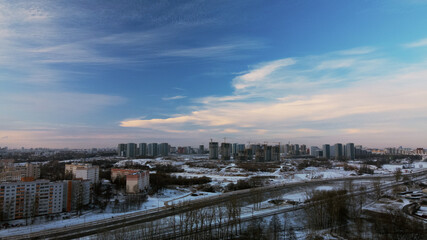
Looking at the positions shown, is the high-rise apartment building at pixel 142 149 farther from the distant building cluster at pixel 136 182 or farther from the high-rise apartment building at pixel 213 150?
the distant building cluster at pixel 136 182

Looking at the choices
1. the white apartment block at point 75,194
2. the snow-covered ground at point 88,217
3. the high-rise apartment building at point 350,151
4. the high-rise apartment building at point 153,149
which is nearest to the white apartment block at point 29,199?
the white apartment block at point 75,194

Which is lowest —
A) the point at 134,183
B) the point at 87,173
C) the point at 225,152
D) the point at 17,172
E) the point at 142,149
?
the point at 134,183

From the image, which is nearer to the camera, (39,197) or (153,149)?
(39,197)

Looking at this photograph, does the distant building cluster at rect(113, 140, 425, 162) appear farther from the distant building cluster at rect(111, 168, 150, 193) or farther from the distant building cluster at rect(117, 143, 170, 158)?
the distant building cluster at rect(111, 168, 150, 193)

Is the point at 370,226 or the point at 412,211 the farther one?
the point at 412,211

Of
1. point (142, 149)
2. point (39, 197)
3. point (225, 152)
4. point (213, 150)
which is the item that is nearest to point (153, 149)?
point (142, 149)

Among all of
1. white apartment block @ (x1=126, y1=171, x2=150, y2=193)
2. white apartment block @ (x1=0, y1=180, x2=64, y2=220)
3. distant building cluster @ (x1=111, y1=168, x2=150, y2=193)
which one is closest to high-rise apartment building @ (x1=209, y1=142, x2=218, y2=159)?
distant building cluster @ (x1=111, y1=168, x2=150, y2=193)

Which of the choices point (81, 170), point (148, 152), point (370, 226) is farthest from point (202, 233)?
point (148, 152)

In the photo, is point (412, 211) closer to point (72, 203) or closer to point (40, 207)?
point (72, 203)

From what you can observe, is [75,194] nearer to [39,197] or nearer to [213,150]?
[39,197]
